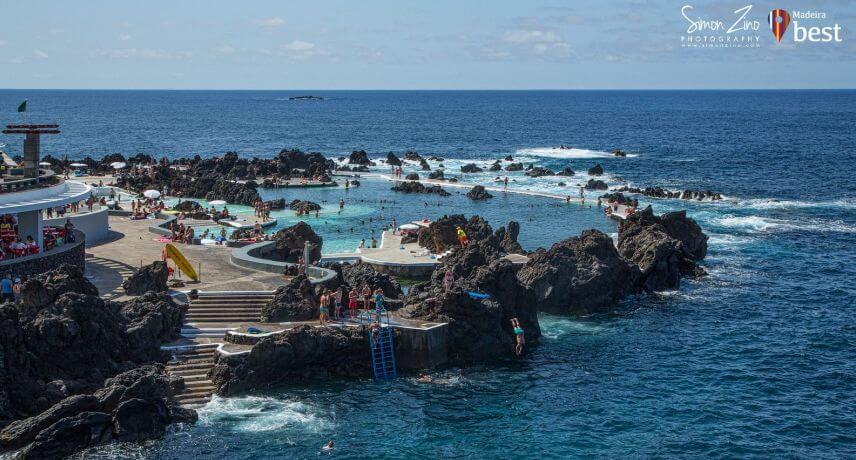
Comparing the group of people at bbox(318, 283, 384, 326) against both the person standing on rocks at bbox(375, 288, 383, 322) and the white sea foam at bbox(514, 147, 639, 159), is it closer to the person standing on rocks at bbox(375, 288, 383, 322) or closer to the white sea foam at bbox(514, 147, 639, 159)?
the person standing on rocks at bbox(375, 288, 383, 322)

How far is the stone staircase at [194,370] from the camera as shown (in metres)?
35.6

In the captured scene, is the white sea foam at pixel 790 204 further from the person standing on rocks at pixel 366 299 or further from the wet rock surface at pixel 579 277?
the person standing on rocks at pixel 366 299

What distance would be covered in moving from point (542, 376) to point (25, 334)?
21777mm

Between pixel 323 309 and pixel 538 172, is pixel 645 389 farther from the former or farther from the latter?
pixel 538 172

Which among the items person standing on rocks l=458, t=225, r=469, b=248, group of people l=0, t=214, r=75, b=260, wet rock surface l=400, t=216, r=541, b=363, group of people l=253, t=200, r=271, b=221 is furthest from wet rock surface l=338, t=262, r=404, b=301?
group of people l=253, t=200, r=271, b=221

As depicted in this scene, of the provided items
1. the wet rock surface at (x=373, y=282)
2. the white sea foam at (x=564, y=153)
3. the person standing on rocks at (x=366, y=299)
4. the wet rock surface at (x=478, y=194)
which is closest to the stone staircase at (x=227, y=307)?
the person standing on rocks at (x=366, y=299)

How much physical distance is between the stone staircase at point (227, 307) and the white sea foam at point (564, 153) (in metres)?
109

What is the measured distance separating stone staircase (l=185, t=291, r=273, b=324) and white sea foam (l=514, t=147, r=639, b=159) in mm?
108998

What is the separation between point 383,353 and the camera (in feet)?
130

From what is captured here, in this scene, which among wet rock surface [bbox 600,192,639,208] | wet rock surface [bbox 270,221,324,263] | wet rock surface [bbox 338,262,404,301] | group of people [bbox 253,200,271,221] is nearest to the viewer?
wet rock surface [bbox 338,262,404,301]

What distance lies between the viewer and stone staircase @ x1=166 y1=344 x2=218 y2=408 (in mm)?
→ 35625

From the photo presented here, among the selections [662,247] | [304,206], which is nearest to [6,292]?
[662,247]

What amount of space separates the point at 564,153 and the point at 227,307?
118 meters

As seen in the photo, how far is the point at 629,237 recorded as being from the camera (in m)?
63.5
